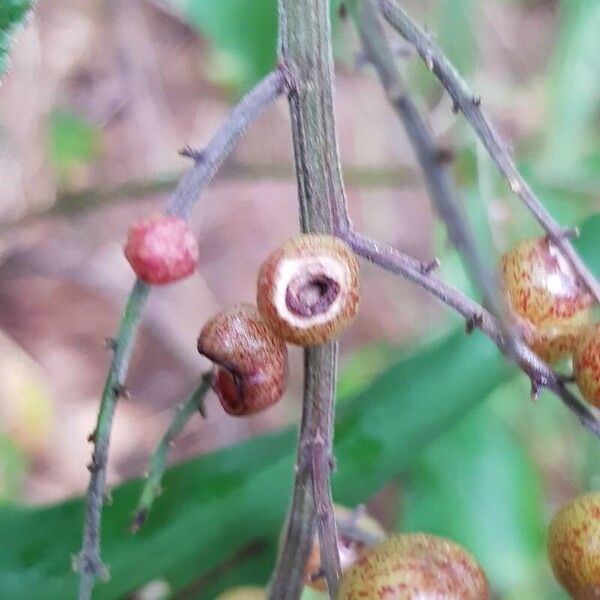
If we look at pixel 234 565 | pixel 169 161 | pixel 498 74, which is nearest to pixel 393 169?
pixel 234 565

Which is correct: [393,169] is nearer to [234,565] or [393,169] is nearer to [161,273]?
[234,565]

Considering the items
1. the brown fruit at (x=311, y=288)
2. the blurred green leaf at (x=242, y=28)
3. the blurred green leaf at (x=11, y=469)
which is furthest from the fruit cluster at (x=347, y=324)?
the blurred green leaf at (x=11, y=469)

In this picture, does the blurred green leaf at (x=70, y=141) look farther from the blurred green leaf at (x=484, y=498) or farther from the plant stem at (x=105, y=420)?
the plant stem at (x=105, y=420)

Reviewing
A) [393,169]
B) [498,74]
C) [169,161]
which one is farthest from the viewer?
[498,74]

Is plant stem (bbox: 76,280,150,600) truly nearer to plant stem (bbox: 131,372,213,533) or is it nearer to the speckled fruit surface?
plant stem (bbox: 131,372,213,533)

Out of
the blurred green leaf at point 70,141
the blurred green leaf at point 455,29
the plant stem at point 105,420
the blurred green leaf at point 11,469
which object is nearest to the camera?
the plant stem at point 105,420

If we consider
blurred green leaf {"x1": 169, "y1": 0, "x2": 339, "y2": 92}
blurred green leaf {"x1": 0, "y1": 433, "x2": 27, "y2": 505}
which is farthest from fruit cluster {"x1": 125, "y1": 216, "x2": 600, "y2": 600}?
blurred green leaf {"x1": 0, "y1": 433, "x2": 27, "y2": 505}
